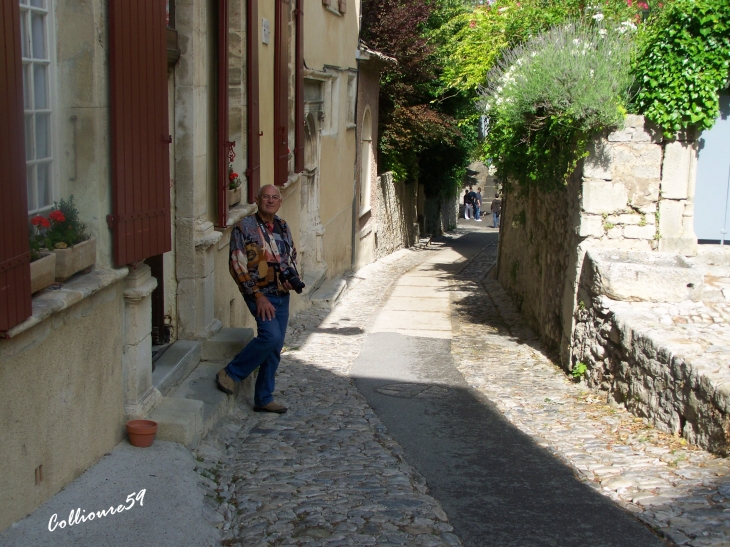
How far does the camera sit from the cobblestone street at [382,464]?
393cm

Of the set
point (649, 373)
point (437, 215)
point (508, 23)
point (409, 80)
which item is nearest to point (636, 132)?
point (649, 373)

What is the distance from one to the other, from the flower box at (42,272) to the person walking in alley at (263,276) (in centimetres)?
176

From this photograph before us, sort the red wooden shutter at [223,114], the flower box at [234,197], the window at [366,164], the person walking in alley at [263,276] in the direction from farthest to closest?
1. the window at [366,164]
2. the flower box at [234,197]
3. the red wooden shutter at [223,114]
4. the person walking in alley at [263,276]

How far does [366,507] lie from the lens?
4.19 m

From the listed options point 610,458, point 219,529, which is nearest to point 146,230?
point 219,529

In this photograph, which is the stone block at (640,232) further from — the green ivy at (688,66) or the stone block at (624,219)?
the green ivy at (688,66)

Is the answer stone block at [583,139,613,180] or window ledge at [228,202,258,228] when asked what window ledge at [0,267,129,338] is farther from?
stone block at [583,139,613,180]

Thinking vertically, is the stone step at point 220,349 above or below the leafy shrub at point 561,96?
below

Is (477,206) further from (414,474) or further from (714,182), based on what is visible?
(414,474)

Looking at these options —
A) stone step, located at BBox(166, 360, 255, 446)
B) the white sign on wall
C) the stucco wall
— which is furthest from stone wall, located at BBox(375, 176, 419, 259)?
the stucco wall

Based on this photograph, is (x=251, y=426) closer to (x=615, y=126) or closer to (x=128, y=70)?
(x=128, y=70)

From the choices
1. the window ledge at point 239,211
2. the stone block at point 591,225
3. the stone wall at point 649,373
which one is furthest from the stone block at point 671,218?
the window ledge at point 239,211

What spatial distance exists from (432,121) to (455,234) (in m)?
12.1

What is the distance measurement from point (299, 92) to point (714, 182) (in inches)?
211
